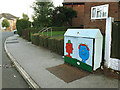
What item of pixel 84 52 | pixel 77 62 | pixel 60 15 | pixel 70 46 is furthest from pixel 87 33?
pixel 60 15

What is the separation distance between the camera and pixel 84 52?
3.95 meters

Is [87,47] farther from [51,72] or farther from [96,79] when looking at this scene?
[51,72]

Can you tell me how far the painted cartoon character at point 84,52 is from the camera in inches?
152

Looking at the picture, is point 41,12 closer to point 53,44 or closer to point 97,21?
point 97,21

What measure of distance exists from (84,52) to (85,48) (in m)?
0.17

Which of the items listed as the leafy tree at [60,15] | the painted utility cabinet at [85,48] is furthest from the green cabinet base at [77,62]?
the leafy tree at [60,15]

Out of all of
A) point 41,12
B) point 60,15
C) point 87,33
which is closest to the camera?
point 87,33

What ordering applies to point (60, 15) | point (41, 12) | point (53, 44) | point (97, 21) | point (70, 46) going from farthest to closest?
point (60, 15), point (41, 12), point (97, 21), point (53, 44), point (70, 46)

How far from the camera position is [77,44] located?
13.8 feet

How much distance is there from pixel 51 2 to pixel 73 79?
67.7 ft

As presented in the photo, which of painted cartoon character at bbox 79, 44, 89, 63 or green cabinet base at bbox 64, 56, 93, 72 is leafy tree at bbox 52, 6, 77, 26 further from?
painted cartoon character at bbox 79, 44, 89, 63

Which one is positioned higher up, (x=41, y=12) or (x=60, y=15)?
(x=60, y=15)

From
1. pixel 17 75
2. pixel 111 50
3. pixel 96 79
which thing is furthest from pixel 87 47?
pixel 17 75

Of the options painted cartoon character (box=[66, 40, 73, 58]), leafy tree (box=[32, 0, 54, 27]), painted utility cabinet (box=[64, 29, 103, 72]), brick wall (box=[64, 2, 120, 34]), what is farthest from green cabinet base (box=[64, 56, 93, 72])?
leafy tree (box=[32, 0, 54, 27])
